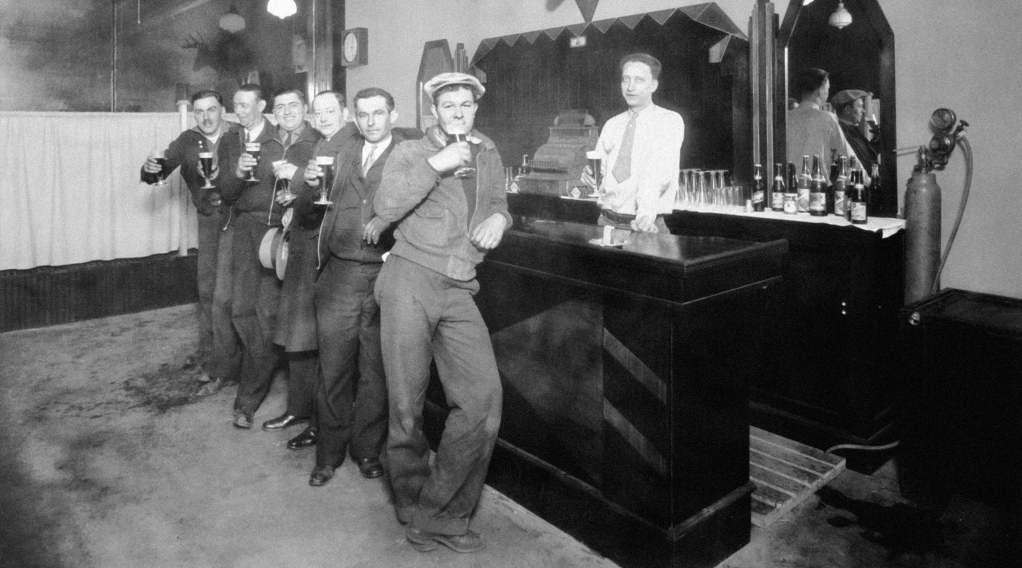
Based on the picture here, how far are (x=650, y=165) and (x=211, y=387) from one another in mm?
3249

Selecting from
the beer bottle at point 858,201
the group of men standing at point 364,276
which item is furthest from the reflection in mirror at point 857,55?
the group of men standing at point 364,276

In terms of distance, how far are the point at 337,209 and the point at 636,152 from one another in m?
1.64

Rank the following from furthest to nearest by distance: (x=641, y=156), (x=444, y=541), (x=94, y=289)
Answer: (x=94, y=289) < (x=641, y=156) < (x=444, y=541)

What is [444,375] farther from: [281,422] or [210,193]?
[210,193]

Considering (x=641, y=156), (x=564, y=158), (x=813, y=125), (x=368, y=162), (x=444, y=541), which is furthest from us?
(x=564, y=158)

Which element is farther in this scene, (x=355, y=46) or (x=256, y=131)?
(x=355, y=46)

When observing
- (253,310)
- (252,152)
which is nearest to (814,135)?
(252,152)

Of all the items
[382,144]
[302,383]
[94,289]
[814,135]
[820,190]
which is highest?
[814,135]

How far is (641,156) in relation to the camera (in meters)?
3.96

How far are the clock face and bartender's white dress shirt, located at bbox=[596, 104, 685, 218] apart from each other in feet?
16.3

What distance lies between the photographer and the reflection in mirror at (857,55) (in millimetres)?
4168

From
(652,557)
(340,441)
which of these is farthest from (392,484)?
(652,557)

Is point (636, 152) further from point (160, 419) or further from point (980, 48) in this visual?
point (160, 419)

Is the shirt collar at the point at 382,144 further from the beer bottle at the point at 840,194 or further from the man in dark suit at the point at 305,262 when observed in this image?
the beer bottle at the point at 840,194
